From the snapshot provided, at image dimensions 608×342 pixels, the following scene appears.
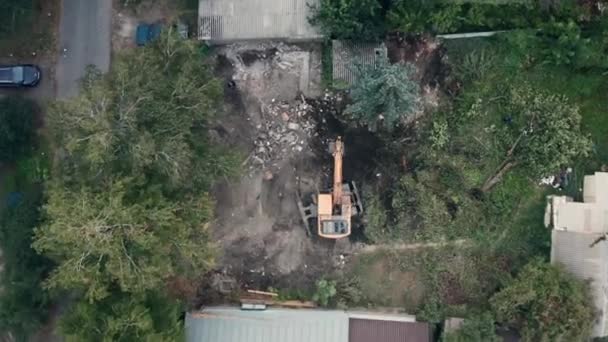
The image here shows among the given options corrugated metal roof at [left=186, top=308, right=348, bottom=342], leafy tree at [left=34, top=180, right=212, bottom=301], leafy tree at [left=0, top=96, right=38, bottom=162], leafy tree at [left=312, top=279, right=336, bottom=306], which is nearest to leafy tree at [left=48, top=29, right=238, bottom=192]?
leafy tree at [left=34, top=180, right=212, bottom=301]

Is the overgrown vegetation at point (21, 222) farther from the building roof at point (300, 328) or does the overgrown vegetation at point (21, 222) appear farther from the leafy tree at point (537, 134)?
the leafy tree at point (537, 134)

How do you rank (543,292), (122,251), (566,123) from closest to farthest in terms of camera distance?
(122,251), (543,292), (566,123)

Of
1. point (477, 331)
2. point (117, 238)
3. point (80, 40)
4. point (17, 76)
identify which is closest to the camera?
point (117, 238)

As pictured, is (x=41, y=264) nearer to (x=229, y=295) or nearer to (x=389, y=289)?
(x=229, y=295)

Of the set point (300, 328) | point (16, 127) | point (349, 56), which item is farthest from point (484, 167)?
point (16, 127)

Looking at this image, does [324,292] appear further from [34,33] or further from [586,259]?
[34,33]

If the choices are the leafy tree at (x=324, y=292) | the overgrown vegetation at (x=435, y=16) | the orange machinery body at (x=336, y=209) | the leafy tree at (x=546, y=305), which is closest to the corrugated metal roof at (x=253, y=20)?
the overgrown vegetation at (x=435, y=16)

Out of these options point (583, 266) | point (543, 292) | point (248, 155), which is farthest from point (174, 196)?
point (583, 266)
